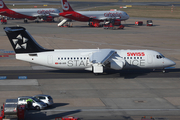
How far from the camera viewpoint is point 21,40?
3975 centimetres

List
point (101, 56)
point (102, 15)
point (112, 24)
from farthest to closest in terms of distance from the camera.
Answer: point (112, 24) < point (102, 15) < point (101, 56)

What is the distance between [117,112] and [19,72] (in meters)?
21.3

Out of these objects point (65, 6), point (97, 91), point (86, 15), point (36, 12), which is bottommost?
→ point (97, 91)

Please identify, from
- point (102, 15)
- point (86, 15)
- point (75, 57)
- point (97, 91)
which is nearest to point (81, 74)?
point (75, 57)

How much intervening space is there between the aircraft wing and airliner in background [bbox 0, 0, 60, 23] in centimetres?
7774

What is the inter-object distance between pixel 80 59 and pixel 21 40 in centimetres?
889

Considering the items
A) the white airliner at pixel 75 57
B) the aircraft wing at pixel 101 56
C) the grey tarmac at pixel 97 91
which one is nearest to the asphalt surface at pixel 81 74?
the grey tarmac at pixel 97 91

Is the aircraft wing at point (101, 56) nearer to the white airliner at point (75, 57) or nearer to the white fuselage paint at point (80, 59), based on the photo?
the white airliner at point (75, 57)

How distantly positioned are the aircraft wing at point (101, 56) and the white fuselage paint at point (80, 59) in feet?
4.02

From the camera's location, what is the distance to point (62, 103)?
29812 millimetres

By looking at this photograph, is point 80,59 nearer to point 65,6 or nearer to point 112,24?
point 65,6

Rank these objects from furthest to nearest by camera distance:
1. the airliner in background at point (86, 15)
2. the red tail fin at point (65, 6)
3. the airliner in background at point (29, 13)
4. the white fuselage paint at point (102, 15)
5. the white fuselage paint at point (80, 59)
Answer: the airliner in background at point (29, 13) < the white fuselage paint at point (102, 15) < the airliner in background at point (86, 15) < the red tail fin at point (65, 6) < the white fuselage paint at point (80, 59)

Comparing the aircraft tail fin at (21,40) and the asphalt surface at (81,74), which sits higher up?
the aircraft tail fin at (21,40)

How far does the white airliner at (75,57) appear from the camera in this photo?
3941cm
